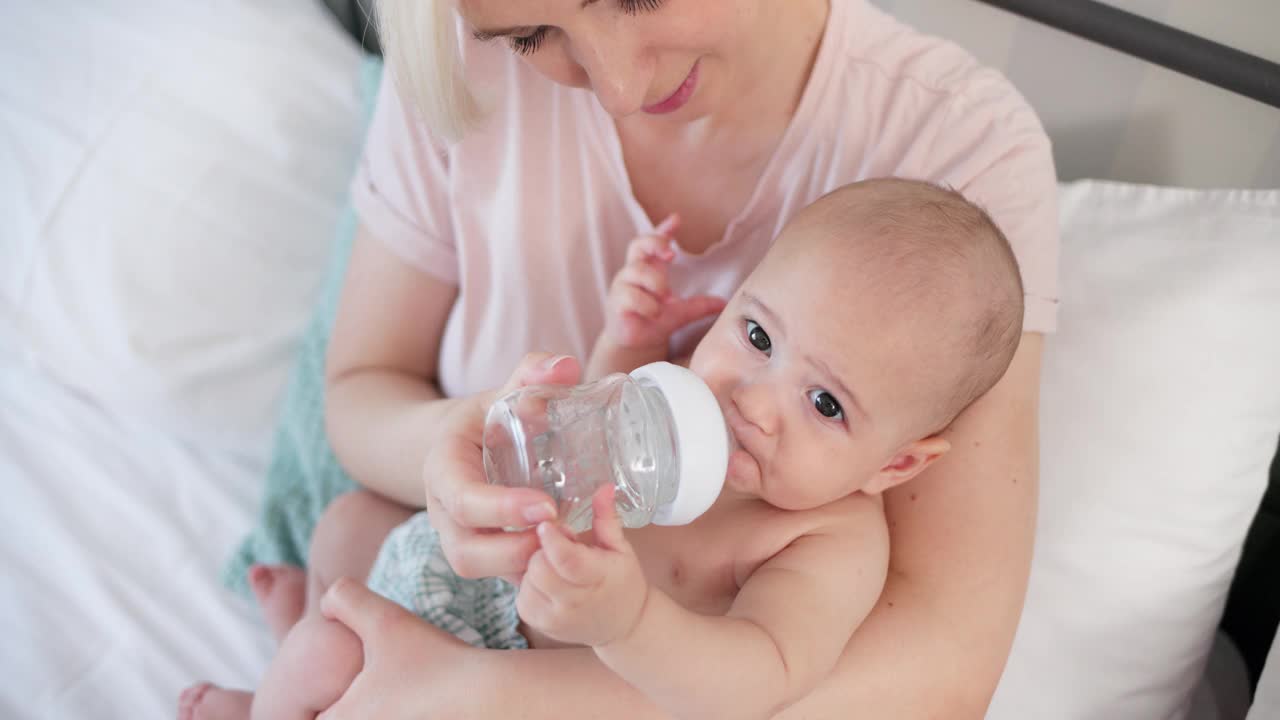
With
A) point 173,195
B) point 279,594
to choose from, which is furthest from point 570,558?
point 173,195

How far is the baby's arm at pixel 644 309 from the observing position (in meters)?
1.19

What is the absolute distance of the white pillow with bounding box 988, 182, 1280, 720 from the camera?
130 cm

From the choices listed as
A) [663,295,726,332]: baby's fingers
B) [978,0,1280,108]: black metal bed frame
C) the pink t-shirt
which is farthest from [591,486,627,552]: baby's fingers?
[978,0,1280,108]: black metal bed frame

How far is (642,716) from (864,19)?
34.3 inches

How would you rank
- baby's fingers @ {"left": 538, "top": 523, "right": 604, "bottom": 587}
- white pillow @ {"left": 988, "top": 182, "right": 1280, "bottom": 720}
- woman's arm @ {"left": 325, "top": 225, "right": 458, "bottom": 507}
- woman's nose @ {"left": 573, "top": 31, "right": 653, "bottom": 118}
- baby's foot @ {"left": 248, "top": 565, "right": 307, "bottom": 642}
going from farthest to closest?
1. baby's foot @ {"left": 248, "top": 565, "right": 307, "bottom": 642}
2. woman's arm @ {"left": 325, "top": 225, "right": 458, "bottom": 507}
3. white pillow @ {"left": 988, "top": 182, "right": 1280, "bottom": 720}
4. woman's nose @ {"left": 573, "top": 31, "right": 653, "bottom": 118}
5. baby's fingers @ {"left": 538, "top": 523, "right": 604, "bottom": 587}

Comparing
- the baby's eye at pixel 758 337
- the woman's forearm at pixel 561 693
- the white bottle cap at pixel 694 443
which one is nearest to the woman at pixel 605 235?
the woman's forearm at pixel 561 693

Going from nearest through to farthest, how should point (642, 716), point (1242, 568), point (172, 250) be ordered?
point (642, 716) → point (1242, 568) → point (172, 250)

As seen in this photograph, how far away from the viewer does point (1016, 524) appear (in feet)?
3.61

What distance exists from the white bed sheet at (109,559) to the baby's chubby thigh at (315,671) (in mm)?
452

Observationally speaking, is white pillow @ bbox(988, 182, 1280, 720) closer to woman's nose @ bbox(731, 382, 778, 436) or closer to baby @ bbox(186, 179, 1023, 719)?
baby @ bbox(186, 179, 1023, 719)

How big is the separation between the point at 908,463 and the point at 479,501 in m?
0.52

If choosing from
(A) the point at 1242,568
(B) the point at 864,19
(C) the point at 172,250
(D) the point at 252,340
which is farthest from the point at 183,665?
(A) the point at 1242,568

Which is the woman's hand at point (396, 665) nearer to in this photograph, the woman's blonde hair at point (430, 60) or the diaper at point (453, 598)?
the diaper at point (453, 598)

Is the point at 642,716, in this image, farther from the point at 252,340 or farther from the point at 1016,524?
the point at 252,340
